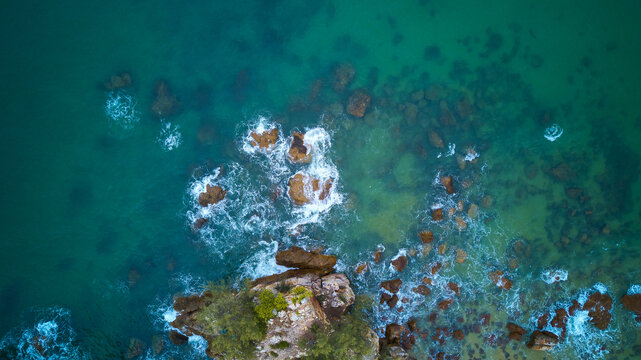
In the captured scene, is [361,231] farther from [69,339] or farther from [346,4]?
[69,339]

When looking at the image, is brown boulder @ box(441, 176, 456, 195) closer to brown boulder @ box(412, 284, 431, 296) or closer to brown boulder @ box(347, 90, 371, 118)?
brown boulder @ box(412, 284, 431, 296)

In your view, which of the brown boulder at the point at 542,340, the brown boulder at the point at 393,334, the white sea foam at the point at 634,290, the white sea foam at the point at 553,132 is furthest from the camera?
the white sea foam at the point at 634,290

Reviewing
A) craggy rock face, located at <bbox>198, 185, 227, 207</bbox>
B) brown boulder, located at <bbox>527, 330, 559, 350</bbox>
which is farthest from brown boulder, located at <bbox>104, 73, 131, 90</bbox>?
brown boulder, located at <bbox>527, 330, 559, 350</bbox>

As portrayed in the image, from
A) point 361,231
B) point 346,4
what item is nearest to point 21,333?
point 361,231

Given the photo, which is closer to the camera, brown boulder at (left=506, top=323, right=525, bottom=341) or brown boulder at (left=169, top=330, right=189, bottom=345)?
brown boulder at (left=169, top=330, right=189, bottom=345)

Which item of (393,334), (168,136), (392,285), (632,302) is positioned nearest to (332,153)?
(392,285)

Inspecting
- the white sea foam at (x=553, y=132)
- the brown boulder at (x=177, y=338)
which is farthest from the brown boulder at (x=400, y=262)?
the brown boulder at (x=177, y=338)

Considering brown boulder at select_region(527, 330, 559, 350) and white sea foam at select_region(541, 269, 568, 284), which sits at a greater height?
white sea foam at select_region(541, 269, 568, 284)

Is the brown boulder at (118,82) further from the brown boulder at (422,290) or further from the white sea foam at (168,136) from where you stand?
the brown boulder at (422,290)
